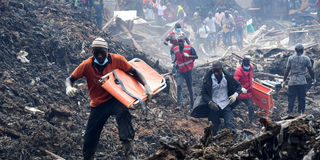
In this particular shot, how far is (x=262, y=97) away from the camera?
9.06 metres

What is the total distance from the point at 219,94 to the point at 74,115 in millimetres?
3329

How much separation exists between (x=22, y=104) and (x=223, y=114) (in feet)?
14.4

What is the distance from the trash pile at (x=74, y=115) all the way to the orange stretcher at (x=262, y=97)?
490mm

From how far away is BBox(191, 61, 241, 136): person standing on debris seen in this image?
6.95m

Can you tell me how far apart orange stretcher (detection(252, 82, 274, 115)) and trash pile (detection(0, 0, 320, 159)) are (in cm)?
49

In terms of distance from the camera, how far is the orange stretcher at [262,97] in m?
8.90

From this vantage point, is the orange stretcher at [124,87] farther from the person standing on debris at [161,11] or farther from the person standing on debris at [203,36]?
the person standing on debris at [161,11]

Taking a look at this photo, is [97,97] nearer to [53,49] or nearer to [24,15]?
[53,49]

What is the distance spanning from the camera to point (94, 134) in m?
5.08

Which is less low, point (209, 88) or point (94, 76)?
point (94, 76)

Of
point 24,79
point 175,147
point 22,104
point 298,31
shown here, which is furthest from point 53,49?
point 298,31

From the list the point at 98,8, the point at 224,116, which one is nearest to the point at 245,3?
the point at 98,8

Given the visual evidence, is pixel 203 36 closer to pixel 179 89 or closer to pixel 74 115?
pixel 179 89

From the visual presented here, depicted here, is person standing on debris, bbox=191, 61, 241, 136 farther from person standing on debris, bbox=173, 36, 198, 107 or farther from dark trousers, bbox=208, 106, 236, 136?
person standing on debris, bbox=173, 36, 198, 107
